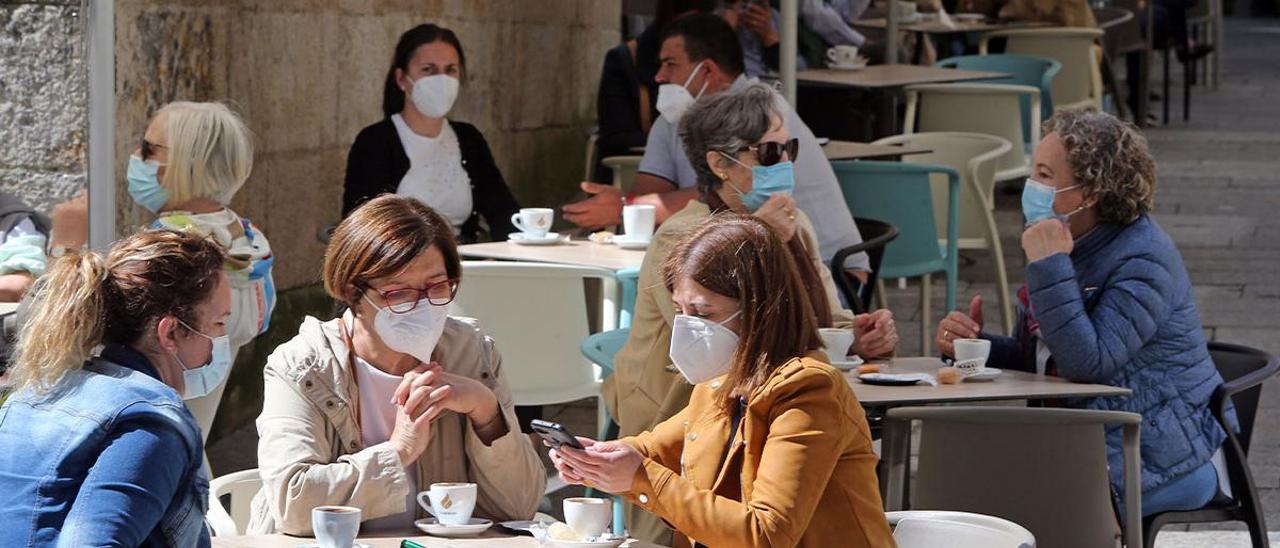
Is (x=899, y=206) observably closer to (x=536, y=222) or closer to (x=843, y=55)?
(x=536, y=222)

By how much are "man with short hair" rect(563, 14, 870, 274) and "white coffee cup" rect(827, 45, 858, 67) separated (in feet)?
11.7

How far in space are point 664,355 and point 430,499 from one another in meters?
0.91

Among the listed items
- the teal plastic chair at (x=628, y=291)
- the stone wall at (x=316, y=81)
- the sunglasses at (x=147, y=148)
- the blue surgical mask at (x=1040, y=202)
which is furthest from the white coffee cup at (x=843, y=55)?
the blue surgical mask at (x=1040, y=202)

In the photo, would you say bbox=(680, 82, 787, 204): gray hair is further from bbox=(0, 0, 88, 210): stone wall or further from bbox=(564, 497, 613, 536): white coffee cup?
bbox=(564, 497, 613, 536): white coffee cup

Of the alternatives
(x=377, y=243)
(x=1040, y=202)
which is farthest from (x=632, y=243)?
(x=377, y=243)

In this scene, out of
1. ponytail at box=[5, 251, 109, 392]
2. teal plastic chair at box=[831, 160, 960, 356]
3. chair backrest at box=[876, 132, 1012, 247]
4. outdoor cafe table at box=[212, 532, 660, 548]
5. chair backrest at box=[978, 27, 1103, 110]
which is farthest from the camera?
chair backrest at box=[978, 27, 1103, 110]

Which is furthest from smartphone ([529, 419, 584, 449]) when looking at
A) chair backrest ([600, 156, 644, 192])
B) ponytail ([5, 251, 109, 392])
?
Result: chair backrest ([600, 156, 644, 192])

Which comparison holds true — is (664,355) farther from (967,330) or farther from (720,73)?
(720,73)

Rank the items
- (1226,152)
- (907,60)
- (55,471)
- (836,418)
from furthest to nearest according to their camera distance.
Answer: (1226,152), (907,60), (836,418), (55,471)

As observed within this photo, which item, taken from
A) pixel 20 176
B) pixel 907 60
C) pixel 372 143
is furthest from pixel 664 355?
pixel 907 60

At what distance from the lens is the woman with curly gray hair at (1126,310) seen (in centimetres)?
412

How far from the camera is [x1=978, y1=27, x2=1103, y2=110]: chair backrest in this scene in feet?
38.3

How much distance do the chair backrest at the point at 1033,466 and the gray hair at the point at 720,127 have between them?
1025 mm

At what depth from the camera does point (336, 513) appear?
2748 mm
